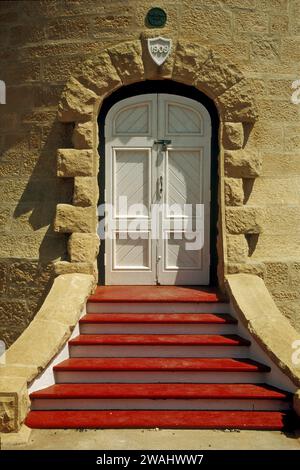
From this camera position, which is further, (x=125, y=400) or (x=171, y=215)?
(x=171, y=215)

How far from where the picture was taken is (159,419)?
4922 millimetres

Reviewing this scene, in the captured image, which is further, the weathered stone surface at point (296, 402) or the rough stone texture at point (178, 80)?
the rough stone texture at point (178, 80)

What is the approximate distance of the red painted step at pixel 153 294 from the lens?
636 cm

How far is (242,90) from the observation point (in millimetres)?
6645

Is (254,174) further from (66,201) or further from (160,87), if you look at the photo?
(66,201)

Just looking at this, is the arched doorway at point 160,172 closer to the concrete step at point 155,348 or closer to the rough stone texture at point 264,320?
the rough stone texture at point 264,320

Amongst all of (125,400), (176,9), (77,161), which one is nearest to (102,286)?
(77,161)

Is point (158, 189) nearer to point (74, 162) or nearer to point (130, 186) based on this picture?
point (130, 186)

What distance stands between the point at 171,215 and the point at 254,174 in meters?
1.29

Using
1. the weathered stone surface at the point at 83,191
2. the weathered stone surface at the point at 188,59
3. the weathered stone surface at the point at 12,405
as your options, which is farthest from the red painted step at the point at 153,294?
the weathered stone surface at the point at 188,59

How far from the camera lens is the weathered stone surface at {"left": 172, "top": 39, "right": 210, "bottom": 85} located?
663 cm

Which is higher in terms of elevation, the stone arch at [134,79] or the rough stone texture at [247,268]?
the stone arch at [134,79]

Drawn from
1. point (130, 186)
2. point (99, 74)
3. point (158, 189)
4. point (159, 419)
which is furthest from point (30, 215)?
point (159, 419)
